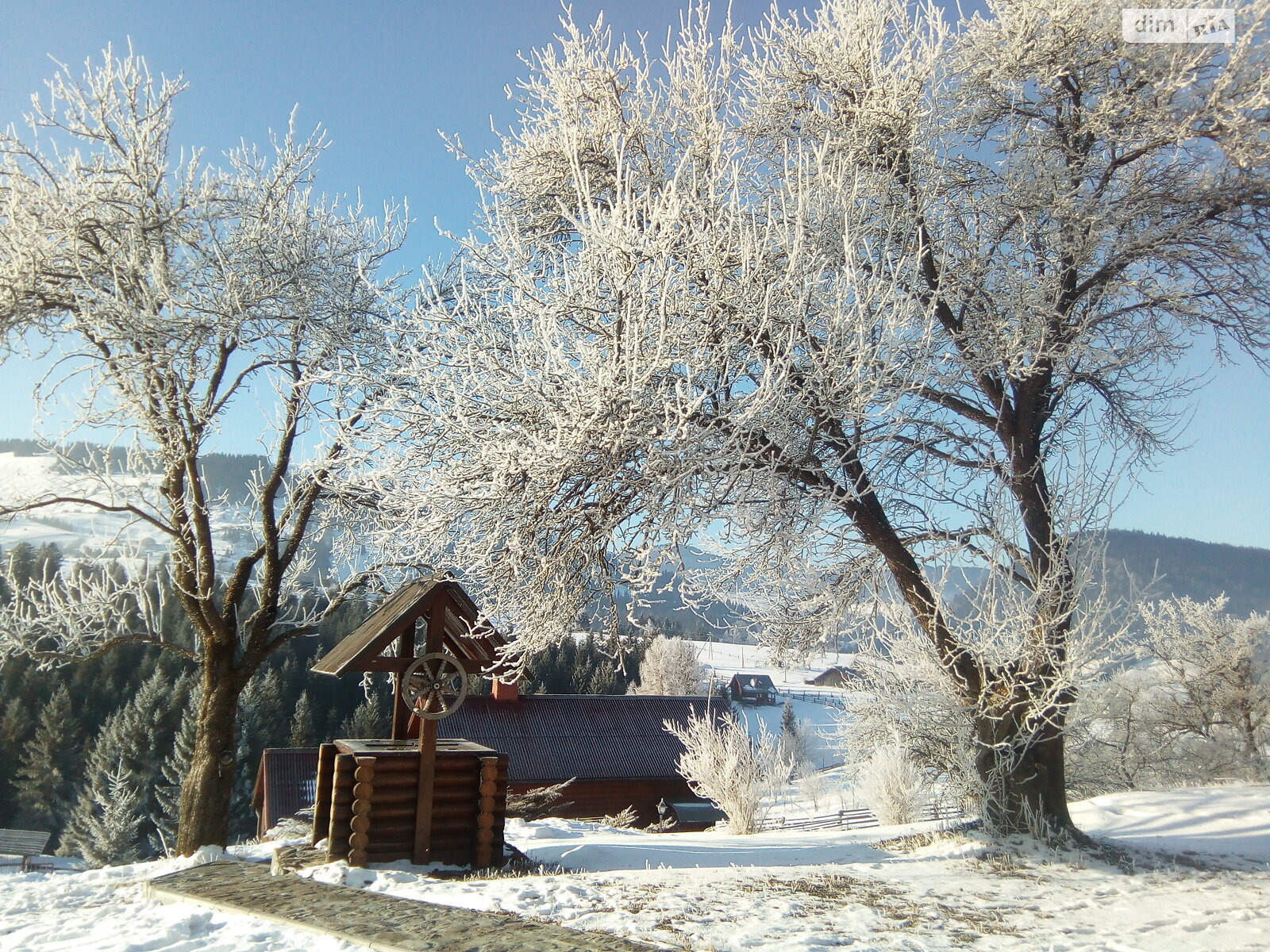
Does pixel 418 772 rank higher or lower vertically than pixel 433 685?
lower

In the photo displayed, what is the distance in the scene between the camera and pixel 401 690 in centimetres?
794

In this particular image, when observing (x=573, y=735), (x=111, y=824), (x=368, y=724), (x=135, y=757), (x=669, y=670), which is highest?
(x=669, y=670)

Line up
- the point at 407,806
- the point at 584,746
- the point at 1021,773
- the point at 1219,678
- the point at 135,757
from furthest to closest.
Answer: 1. the point at 135,757
2. the point at 584,746
3. the point at 1219,678
4. the point at 1021,773
5. the point at 407,806

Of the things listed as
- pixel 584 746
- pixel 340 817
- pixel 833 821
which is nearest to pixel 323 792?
pixel 340 817

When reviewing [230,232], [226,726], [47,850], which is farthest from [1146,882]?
[47,850]

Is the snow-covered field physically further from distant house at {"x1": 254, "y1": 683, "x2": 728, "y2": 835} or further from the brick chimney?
the brick chimney

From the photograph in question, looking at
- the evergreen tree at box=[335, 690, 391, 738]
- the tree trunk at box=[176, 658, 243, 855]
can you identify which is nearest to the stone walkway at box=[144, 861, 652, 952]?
the tree trunk at box=[176, 658, 243, 855]

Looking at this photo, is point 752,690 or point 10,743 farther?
point 752,690

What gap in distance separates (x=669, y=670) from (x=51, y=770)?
33987 millimetres

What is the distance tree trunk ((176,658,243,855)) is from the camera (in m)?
9.02

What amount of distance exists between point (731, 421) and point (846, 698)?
8.47m

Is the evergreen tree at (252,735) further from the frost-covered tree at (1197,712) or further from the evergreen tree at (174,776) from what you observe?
the frost-covered tree at (1197,712)

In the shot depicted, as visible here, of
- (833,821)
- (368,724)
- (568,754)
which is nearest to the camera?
(568,754)

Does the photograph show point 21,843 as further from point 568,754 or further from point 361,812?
point 361,812
